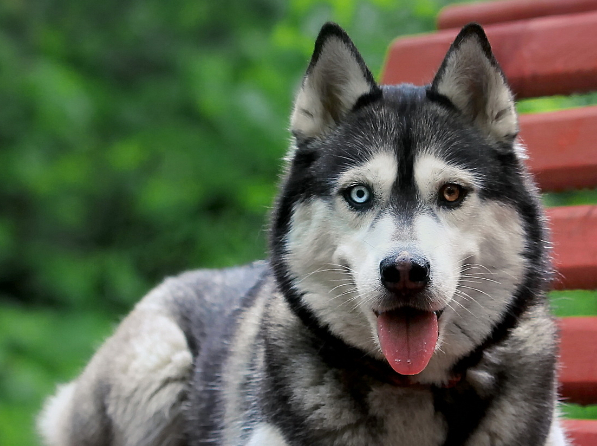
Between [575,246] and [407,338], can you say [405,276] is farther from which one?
[575,246]

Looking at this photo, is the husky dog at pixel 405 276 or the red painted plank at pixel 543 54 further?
the red painted plank at pixel 543 54

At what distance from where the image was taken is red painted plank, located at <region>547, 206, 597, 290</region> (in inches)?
132

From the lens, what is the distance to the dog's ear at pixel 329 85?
264cm

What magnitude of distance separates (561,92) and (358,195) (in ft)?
5.73

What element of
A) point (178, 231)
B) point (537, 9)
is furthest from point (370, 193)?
point (178, 231)

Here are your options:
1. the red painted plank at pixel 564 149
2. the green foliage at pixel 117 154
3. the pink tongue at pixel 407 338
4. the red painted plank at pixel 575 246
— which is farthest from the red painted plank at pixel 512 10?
the pink tongue at pixel 407 338

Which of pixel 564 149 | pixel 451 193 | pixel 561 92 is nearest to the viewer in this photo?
pixel 451 193

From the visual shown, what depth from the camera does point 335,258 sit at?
248 cm

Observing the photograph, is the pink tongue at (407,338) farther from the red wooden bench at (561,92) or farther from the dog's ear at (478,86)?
the red wooden bench at (561,92)

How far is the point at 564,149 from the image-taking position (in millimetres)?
3611

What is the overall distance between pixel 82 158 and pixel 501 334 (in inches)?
239

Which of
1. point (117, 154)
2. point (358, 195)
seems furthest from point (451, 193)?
point (117, 154)

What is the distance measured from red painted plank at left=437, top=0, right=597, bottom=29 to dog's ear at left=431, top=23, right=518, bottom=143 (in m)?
1.74

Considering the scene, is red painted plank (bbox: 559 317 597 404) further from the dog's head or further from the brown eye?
the brown eye
